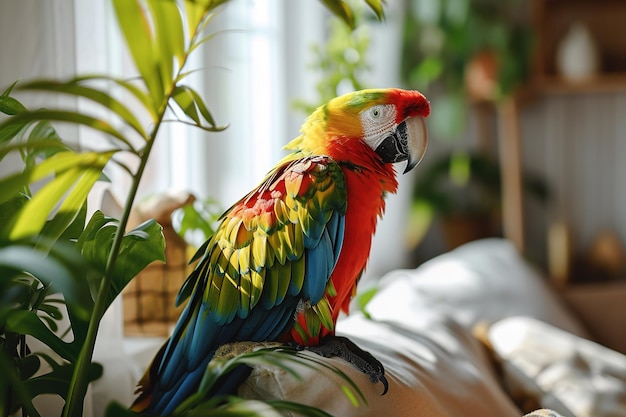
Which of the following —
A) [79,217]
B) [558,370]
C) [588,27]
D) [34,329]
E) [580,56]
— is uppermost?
[588,27]

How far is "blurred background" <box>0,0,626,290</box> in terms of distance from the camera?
6.79 ft

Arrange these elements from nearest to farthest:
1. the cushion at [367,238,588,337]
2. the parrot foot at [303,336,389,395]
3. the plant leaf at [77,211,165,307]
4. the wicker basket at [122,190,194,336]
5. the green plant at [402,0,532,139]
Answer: the plant leaf at [77,211,165,307]
the parrot foot at [303,336,389,395]
the wicker basket at [122,190,194,336]
the cushion at [367,238,588,337]
the green plant at [402,0,532,139]

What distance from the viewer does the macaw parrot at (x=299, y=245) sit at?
2.94ft

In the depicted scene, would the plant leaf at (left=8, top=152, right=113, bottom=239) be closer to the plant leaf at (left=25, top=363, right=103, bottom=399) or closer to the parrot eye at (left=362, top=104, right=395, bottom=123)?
the plant leaf at (left=25, top=363, right=103, bottom=399)

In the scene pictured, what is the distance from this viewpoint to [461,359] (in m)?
1.28

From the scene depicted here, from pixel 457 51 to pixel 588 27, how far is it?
2.16ft

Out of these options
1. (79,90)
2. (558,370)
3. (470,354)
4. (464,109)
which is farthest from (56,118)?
(464,109)

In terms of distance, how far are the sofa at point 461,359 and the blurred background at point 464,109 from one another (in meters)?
0.59

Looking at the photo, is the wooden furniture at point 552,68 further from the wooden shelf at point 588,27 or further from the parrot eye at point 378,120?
the parrot eye at point 378,120

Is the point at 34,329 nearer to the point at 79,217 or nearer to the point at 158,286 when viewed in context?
the point at 79,217

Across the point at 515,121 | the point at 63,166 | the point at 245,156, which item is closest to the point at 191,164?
the point at 245,156

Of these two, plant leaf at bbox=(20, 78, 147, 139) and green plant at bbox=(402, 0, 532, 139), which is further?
green plant at bbox=(402, 0, 532, 139)

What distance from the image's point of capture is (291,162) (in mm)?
962

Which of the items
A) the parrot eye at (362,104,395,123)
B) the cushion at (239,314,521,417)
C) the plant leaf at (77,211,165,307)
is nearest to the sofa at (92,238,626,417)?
the cushion at (239,314,521,417)
